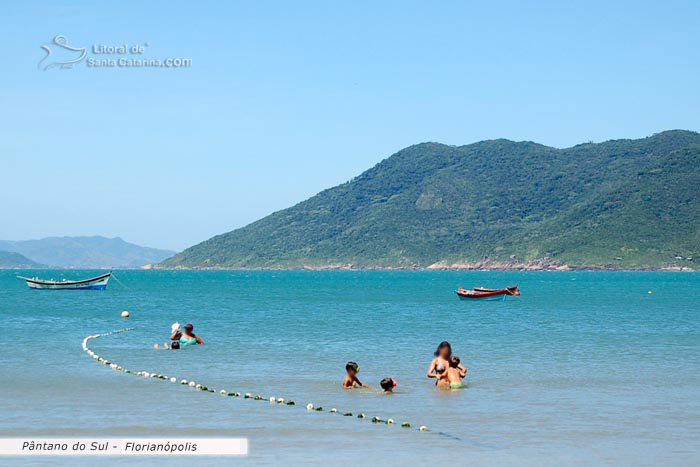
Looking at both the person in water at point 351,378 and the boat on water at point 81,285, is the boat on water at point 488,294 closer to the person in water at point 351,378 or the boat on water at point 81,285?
the boat on water at point 81,285

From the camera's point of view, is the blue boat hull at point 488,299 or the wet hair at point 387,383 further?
the blue boat hull at point 488,299

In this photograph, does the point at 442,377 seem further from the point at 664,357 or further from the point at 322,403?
the point at 664,357

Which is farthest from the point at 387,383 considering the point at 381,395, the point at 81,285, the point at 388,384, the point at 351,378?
the point at 81,285

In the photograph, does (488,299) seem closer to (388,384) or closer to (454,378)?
(454,378)

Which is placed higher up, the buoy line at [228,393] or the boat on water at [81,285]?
the boat on water at [81,285]

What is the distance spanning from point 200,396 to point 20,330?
33796mm

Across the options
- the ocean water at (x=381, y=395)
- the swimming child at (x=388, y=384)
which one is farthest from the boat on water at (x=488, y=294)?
the swimming child at (x=388, y=384)
